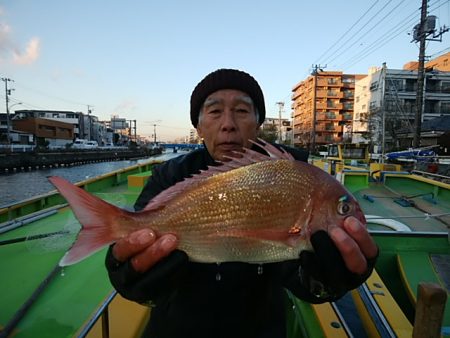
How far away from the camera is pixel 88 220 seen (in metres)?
1.52

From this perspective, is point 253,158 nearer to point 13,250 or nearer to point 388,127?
point 13,250

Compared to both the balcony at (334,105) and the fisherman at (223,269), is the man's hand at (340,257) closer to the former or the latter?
the fisherman at (223,269)

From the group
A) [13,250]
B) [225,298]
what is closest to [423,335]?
[225,298]

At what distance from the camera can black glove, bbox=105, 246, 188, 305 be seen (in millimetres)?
1611

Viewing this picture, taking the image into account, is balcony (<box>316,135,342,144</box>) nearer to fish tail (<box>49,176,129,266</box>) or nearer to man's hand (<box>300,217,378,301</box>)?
man's hand (<box>300,217,378,301</box>)


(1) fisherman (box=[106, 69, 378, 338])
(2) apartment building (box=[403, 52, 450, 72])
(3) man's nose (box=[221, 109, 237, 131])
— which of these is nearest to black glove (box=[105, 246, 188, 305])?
(1) fisherman (box=[106, 69, 378, 338])

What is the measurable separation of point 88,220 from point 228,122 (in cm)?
118

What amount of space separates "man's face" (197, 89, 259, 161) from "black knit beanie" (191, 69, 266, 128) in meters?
0.06

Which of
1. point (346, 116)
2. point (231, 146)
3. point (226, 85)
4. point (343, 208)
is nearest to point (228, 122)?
point (231, 146)

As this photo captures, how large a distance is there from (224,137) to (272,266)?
43.2 inches

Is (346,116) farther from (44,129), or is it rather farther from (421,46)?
(44,129)

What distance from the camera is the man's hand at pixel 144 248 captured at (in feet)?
5.16

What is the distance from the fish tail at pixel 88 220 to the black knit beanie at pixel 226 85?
4.17 ft

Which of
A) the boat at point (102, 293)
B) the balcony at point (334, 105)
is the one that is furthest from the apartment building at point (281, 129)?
the boat at point (102, 293)
